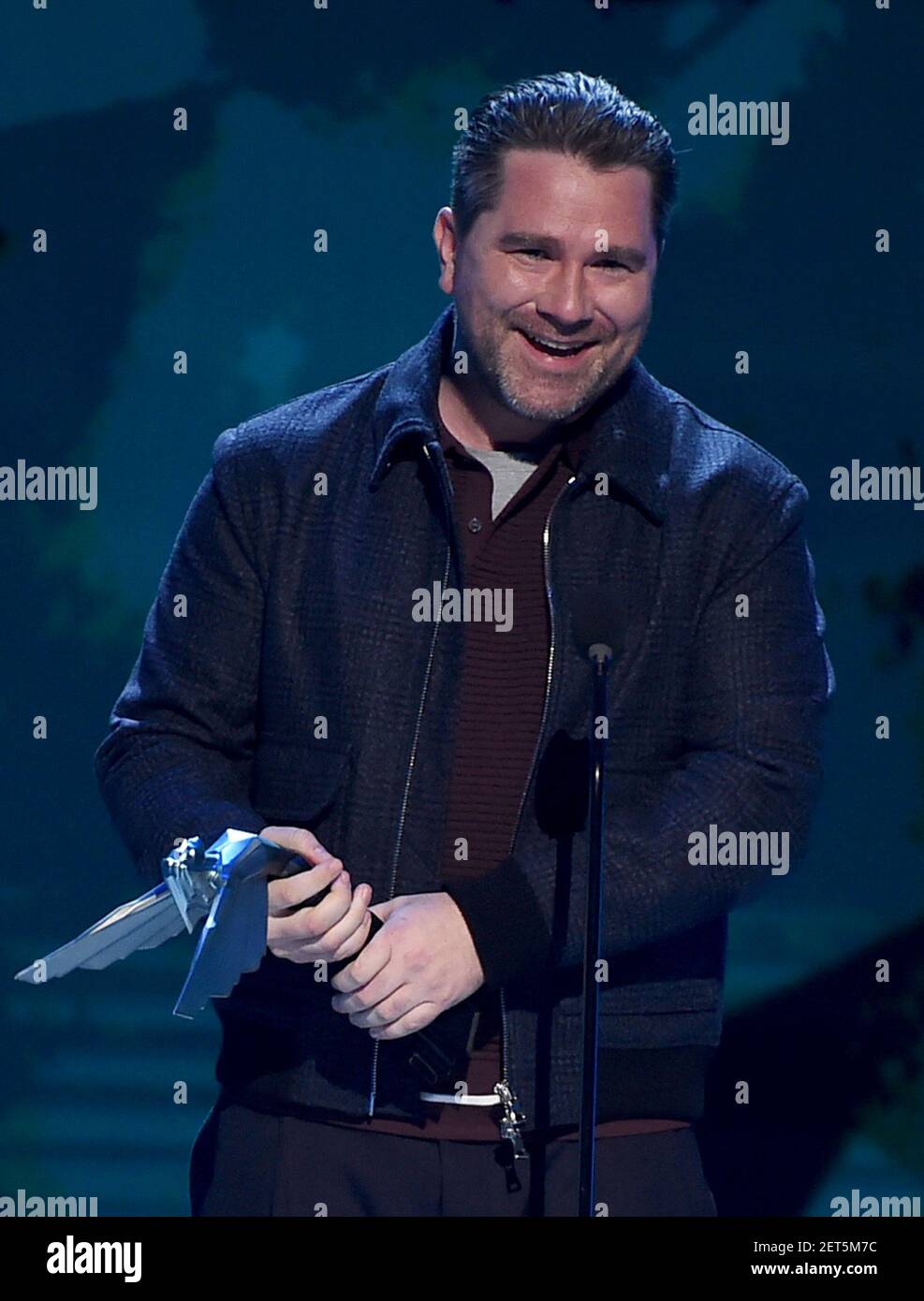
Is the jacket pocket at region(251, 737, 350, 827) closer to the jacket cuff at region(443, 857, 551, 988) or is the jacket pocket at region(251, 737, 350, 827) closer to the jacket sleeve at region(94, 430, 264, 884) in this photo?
the jacket sleeve at region(94, 430, 264, 884)

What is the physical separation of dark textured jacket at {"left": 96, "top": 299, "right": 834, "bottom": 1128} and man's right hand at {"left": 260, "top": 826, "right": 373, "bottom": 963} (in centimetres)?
13

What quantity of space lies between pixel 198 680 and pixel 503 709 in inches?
12.7

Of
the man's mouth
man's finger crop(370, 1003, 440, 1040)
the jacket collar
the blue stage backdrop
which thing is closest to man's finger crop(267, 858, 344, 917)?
man's finger crop(370, 1003, 440, 1040)

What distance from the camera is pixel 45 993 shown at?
3217 mm

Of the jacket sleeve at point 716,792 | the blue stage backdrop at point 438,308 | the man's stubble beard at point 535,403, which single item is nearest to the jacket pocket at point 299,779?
the jacket sleeve at point 716,792

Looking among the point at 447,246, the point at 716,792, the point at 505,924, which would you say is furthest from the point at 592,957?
the point at 447,246

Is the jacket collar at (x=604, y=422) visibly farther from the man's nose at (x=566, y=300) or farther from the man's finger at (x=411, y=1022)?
the man's finger at (x=411, y=1022)

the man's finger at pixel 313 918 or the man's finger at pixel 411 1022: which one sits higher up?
the man's finger at pixel 313 918

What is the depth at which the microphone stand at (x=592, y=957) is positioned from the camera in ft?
5.33

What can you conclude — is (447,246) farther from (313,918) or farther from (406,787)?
→ (313,918)

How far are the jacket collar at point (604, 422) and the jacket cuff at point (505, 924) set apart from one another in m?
0.43

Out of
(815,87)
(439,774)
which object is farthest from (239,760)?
(815,87)
